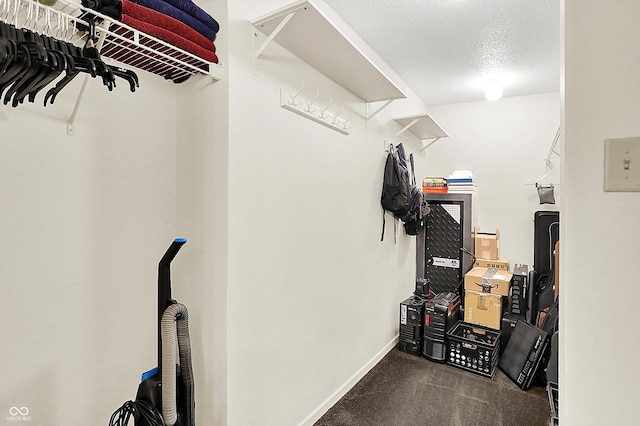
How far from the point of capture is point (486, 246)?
145 inches

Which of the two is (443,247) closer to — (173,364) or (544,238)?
(544,238)

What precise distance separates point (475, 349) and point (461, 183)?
1711 mm

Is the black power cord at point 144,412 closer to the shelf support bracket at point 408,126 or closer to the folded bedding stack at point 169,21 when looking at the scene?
the folded bedding stack at point 169,21

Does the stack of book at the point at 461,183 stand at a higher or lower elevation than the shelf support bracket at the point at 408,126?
lower

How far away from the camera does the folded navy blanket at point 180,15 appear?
1.21 m

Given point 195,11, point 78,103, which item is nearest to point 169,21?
point 195,11

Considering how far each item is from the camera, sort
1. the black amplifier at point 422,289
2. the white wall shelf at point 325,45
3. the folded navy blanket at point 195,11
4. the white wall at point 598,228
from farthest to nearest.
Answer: the black amplifier at point 422,289 < the white wall shelf at point 325,45 < the folded navy blanket at point 195,11 < the white wall at point 598,228

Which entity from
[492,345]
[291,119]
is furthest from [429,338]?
[291,119]

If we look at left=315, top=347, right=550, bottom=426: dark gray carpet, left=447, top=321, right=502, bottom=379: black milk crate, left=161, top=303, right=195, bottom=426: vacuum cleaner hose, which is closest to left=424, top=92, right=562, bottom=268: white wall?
left=447, top=321, right=502, bottom=379: black milk crate

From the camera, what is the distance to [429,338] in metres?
2.99

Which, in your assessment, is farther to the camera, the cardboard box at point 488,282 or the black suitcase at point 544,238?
the black suitcase at point 544,238

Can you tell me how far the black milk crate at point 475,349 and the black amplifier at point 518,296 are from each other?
0.38 meters

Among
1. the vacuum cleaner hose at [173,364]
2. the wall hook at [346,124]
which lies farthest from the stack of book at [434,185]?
the vacuum cleaner hose at [173,364]

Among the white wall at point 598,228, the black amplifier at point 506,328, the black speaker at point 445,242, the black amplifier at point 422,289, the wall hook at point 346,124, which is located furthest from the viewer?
the black speaker at point 445,242
